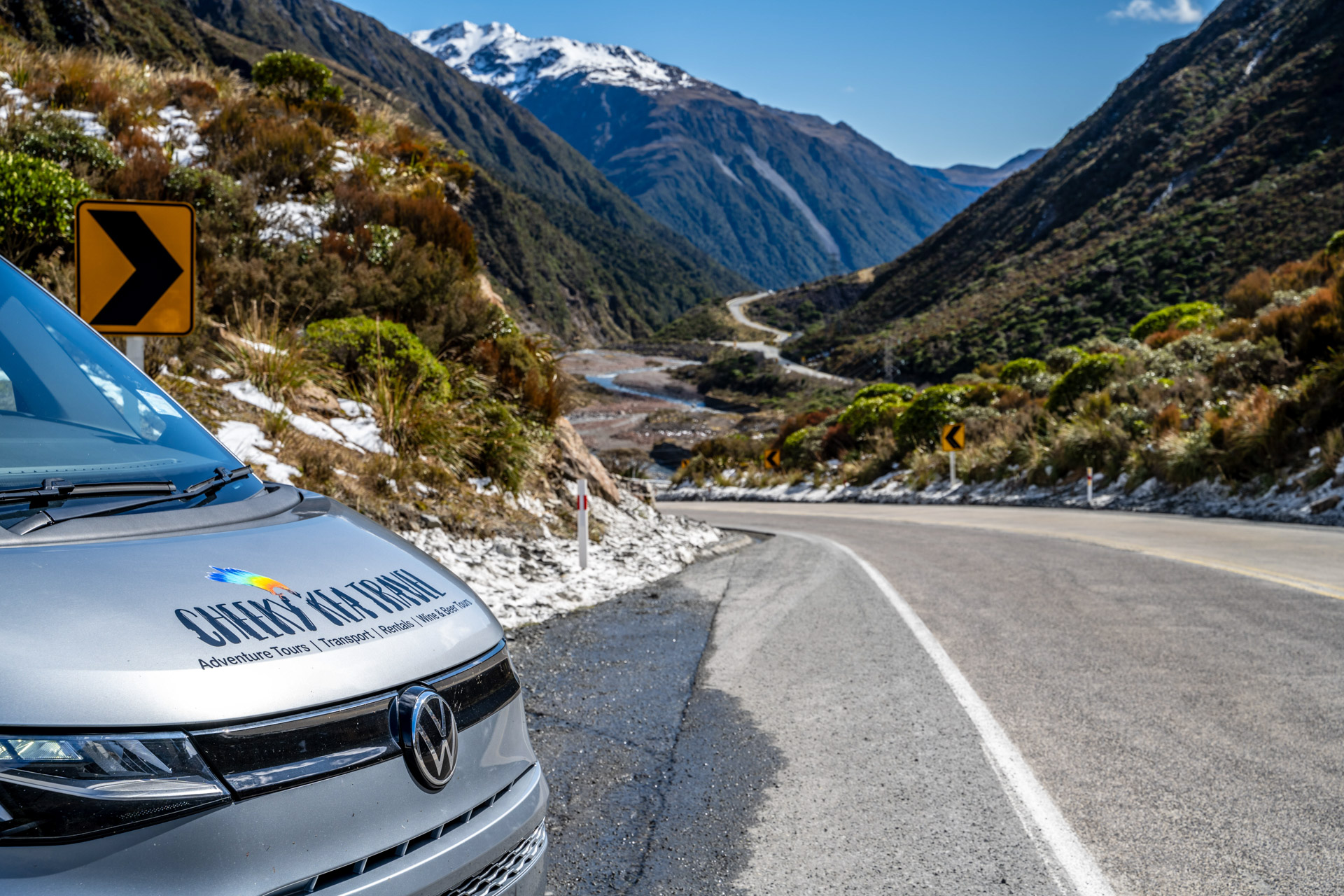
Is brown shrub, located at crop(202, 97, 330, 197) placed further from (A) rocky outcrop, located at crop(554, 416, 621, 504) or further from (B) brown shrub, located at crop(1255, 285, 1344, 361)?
(B) brown shrub, located at crop(1255, 285, 1344, 361)

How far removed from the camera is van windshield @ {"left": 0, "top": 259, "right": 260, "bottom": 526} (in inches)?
96.7

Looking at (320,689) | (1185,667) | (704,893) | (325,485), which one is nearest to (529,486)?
(325,485)

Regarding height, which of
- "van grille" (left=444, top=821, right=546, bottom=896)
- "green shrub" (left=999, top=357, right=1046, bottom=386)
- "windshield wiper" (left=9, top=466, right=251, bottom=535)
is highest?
"green shrub" (left=999, top=357, right=1046, bottom=386)

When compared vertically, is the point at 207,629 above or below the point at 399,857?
above

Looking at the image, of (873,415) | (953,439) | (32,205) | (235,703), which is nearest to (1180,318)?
(873,415)

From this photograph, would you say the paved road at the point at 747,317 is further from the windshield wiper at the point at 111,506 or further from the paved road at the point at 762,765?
the windshield wiper at the point at 111,506

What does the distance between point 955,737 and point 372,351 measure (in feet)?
25.4

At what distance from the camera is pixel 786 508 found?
2436cm

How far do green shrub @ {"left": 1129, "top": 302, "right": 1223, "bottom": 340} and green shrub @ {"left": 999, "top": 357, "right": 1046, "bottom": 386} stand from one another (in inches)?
136

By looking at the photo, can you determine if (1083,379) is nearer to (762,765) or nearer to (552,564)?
(552,564)

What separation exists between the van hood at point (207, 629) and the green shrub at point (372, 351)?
7972mm

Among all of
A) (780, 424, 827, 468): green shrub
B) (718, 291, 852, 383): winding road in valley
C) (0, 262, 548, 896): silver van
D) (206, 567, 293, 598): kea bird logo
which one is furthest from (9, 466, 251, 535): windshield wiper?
(718, 291, 852, 383): winding road in valley

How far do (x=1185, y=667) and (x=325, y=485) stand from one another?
6.35 metres

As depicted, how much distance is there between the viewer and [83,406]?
8.98 ft
